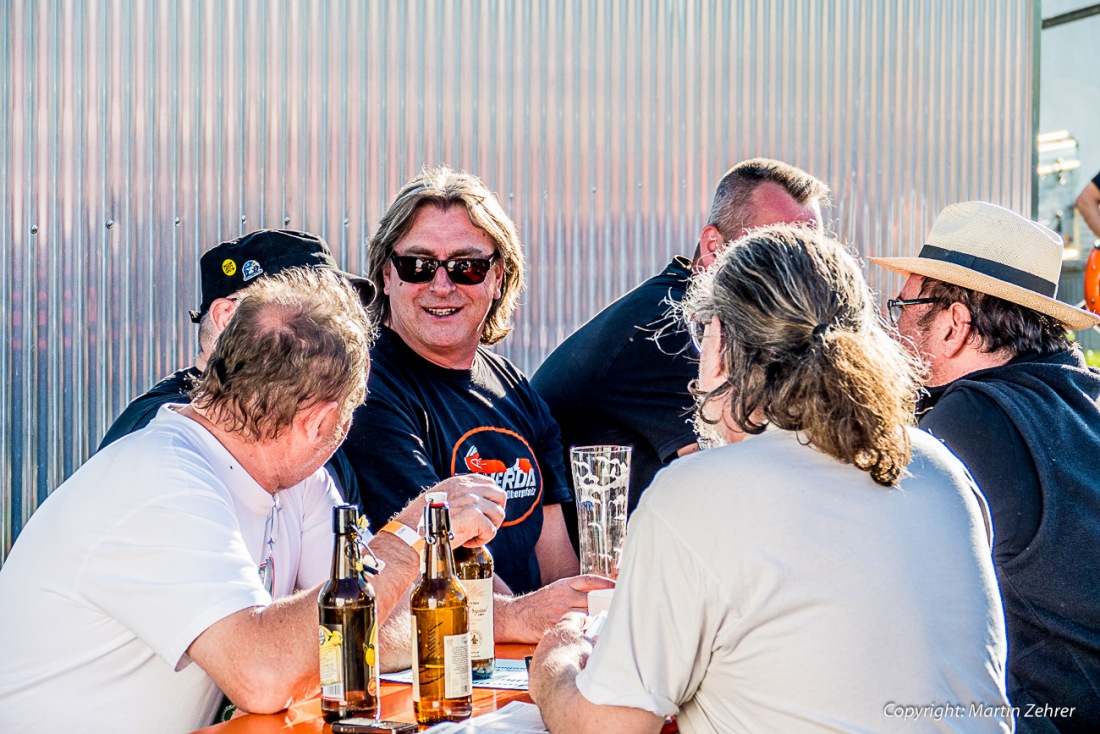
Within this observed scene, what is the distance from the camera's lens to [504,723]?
1.91 metres

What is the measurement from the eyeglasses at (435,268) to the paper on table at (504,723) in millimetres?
1540

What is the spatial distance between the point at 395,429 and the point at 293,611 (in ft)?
3.14

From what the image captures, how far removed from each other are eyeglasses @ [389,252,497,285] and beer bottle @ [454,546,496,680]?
122 centimetres

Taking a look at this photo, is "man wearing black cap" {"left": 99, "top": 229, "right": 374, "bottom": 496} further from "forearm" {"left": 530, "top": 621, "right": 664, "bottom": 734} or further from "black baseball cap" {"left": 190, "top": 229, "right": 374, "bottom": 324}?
"forearm" {"left": 530, "top": 621, "right": 664, "bottom": 734}

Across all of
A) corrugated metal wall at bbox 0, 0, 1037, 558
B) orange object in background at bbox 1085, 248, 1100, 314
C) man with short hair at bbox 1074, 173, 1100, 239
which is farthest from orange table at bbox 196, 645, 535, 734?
man with short hair at bbox 1074, 173, 1100, 239

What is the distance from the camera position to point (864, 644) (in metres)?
1.61

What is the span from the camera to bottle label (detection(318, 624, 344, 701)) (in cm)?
189

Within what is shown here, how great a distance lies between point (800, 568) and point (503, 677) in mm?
839

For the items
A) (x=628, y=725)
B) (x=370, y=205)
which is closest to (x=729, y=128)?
(x=370, y=205)

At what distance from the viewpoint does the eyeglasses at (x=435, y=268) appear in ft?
10.7

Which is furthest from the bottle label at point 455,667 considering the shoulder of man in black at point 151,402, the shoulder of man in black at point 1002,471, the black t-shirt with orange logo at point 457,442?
the shoulder of man in black at point 1002,471

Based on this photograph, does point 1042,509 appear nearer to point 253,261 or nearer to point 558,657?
point 558,657

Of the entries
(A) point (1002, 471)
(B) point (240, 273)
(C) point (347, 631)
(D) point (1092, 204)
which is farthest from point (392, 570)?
(D) point (1092, 204)

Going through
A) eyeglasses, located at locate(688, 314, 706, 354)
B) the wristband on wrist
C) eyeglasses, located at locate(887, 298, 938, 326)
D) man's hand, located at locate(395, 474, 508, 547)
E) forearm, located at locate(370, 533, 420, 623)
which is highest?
eyeglasses, located at locate(688, 314, 706, 354)
